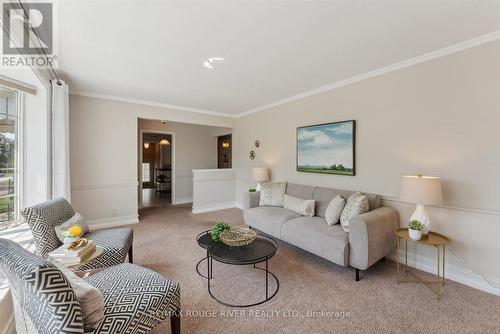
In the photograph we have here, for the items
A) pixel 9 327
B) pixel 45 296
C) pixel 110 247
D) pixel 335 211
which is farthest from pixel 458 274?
pixel 9 327

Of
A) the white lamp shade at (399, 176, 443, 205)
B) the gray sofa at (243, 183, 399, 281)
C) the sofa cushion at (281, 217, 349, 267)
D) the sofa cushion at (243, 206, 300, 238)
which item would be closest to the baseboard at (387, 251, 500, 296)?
the gray sofa at (243, 183, 399, 281)

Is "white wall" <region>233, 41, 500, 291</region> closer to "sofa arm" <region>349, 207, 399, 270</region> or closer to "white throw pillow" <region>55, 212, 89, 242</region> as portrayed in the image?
"sofa arm" <region>349, 207, 399, 270</region>

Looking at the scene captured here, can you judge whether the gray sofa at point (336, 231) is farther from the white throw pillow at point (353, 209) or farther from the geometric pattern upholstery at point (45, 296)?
the geometric pattern upholstery at point (45, 296)

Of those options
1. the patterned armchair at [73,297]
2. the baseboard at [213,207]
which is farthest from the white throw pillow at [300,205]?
the baseboard at [213,207]

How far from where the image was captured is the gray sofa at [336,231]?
2.21 m

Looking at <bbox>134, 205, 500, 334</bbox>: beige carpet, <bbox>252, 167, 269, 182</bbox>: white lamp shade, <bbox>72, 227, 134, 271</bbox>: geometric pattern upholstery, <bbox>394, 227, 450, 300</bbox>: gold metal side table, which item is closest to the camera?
<bbox>134, 205, 500, 334</bbox>: beige carpet

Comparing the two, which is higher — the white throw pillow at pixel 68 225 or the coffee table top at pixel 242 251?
the white throw pillow at pixel 68 225

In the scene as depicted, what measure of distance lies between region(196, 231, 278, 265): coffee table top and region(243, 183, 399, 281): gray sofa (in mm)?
632

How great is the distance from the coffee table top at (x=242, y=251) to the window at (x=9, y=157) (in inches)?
78.8

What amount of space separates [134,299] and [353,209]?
238 centimetres

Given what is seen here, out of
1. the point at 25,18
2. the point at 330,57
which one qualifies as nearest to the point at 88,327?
the point at 25,18

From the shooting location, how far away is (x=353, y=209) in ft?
8.50

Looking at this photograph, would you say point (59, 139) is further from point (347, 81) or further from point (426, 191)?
point (426, 191)

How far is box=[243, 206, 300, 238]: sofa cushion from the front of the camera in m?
3.09
